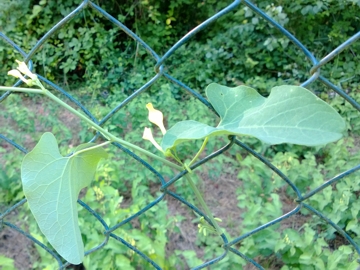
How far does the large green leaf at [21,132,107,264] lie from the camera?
424 mm

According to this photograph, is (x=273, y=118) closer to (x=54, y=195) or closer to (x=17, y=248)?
(x=54, y=195)

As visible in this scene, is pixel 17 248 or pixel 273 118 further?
pixel 17 248

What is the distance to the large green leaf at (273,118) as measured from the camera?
0.33 meters

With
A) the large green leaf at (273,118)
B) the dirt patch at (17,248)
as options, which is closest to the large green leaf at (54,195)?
the large green leaf at (273,118)

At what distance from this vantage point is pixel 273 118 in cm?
36

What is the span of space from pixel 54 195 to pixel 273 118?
27 cm

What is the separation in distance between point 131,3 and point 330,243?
9.31 feet

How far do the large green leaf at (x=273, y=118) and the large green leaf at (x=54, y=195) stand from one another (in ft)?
0.42

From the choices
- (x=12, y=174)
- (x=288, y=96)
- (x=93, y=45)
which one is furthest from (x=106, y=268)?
(x=93, y=45)

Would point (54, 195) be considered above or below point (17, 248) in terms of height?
above

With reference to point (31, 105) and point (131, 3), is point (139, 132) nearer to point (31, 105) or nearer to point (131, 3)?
point (31, 105)

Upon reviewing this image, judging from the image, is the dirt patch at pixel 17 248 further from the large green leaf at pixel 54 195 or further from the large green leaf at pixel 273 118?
the large green leaf at pixel 273 118

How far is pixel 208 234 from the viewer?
4.58ft

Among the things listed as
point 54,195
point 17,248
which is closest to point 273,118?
point 54,195
